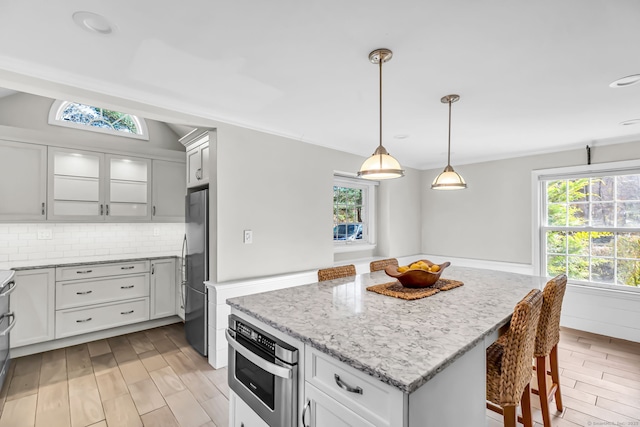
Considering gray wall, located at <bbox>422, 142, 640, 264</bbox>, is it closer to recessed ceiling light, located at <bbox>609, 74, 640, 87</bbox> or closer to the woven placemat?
recessed ceiling light, located at <bbox>609, 74, 640, 87</bbox>

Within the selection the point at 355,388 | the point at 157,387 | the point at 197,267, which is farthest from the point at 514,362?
the point at 197,267

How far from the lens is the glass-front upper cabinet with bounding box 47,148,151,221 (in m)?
3.33

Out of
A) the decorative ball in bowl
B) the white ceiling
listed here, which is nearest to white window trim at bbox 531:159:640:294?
the white ceiling

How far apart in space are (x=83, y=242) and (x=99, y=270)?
1.68 feet

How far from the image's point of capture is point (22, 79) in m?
1.95

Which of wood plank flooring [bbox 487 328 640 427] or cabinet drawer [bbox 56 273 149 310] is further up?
cabinet drawer [bbox 56 273 149 310]

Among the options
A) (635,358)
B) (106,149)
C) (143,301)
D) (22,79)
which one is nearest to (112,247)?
(143,301)

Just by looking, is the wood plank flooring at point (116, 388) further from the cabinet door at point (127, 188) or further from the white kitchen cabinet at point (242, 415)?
the cabinet door at point (127, 188)

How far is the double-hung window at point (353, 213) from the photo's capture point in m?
4.39

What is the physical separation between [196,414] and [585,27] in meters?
3.27

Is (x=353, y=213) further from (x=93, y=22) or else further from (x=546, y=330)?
(x=93, y=22)

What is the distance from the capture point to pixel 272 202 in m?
3.25

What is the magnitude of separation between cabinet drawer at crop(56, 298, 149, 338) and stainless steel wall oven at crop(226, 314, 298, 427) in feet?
8.59

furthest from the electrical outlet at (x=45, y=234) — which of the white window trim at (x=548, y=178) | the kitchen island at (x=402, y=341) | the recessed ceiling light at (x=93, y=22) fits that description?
the white window trim at (x=548, y=178)
